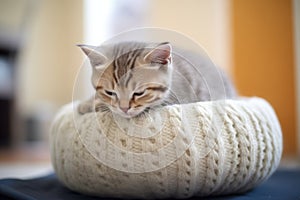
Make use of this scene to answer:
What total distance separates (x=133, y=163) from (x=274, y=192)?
12.2 inches

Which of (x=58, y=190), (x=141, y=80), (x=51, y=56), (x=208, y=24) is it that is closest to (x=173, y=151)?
(x=141, y=80)

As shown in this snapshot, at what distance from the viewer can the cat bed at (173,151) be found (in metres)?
0.62

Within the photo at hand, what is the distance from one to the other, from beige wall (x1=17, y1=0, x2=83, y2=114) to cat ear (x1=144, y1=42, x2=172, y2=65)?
2.47m

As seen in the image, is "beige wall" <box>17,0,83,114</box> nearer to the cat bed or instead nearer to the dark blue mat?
the dark blue mat

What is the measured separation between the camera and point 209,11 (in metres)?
2.16

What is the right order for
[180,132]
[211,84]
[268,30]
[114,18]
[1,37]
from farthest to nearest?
[114,18], [1,37], [268,30], [211,84], [180,132]

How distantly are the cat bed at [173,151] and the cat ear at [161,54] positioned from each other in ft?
0.30

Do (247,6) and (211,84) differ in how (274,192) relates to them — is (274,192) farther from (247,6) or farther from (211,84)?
(247,6)

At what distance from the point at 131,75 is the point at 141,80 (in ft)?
0.07

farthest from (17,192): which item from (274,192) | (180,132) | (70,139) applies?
(274,192)

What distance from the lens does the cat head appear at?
0.66m

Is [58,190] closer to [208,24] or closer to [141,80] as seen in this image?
[141,80]

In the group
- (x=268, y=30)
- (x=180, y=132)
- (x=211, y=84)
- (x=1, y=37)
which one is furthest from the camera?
(x=1, y=37)

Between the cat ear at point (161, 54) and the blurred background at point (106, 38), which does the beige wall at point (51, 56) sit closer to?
the blurred background at point (106, 38)
